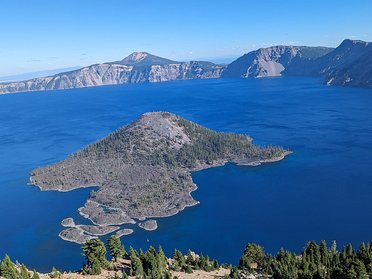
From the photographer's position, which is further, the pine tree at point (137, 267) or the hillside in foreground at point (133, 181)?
the hillside in foreground at point (133, 181)

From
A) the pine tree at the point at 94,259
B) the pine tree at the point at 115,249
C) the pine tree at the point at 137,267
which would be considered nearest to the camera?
the pine tree at the point at 94,259

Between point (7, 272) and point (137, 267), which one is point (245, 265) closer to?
point (137, 267)

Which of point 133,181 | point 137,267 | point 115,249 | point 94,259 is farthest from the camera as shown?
point 133,181

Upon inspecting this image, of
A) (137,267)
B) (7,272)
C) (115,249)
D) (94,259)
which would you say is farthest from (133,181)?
(7,272)

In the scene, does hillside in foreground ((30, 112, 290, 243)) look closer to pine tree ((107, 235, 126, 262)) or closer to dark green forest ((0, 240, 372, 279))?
pine tree ((107, 235, 126, 262))

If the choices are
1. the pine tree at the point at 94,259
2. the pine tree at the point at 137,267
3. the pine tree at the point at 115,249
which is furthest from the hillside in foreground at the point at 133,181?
the pine tree at the point at 137,267

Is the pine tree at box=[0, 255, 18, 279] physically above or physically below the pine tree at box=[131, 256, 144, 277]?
above

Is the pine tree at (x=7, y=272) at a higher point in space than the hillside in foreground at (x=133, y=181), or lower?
higher

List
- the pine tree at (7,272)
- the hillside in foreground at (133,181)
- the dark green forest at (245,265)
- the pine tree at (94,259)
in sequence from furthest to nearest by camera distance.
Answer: the hillside in foreground at (133,181) < the pine tree at (94,259) < the dark green forest at (245,265) < the pine tree at (7,272)

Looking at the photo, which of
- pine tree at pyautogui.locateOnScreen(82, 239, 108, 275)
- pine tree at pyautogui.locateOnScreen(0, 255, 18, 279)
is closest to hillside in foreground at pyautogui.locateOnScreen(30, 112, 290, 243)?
pine tree at pyautogui.locateOnScreen(82, 239, 108, 275)

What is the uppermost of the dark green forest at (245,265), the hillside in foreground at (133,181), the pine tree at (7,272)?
the pine tree at (7,272)

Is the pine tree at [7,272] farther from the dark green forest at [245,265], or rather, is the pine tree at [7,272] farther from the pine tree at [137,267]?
the pine tree at [137,267]

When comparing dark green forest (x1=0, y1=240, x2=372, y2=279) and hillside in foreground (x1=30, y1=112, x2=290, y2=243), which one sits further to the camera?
hillside in foreground (x1=30, y1=112, x2=290, y2=243)
